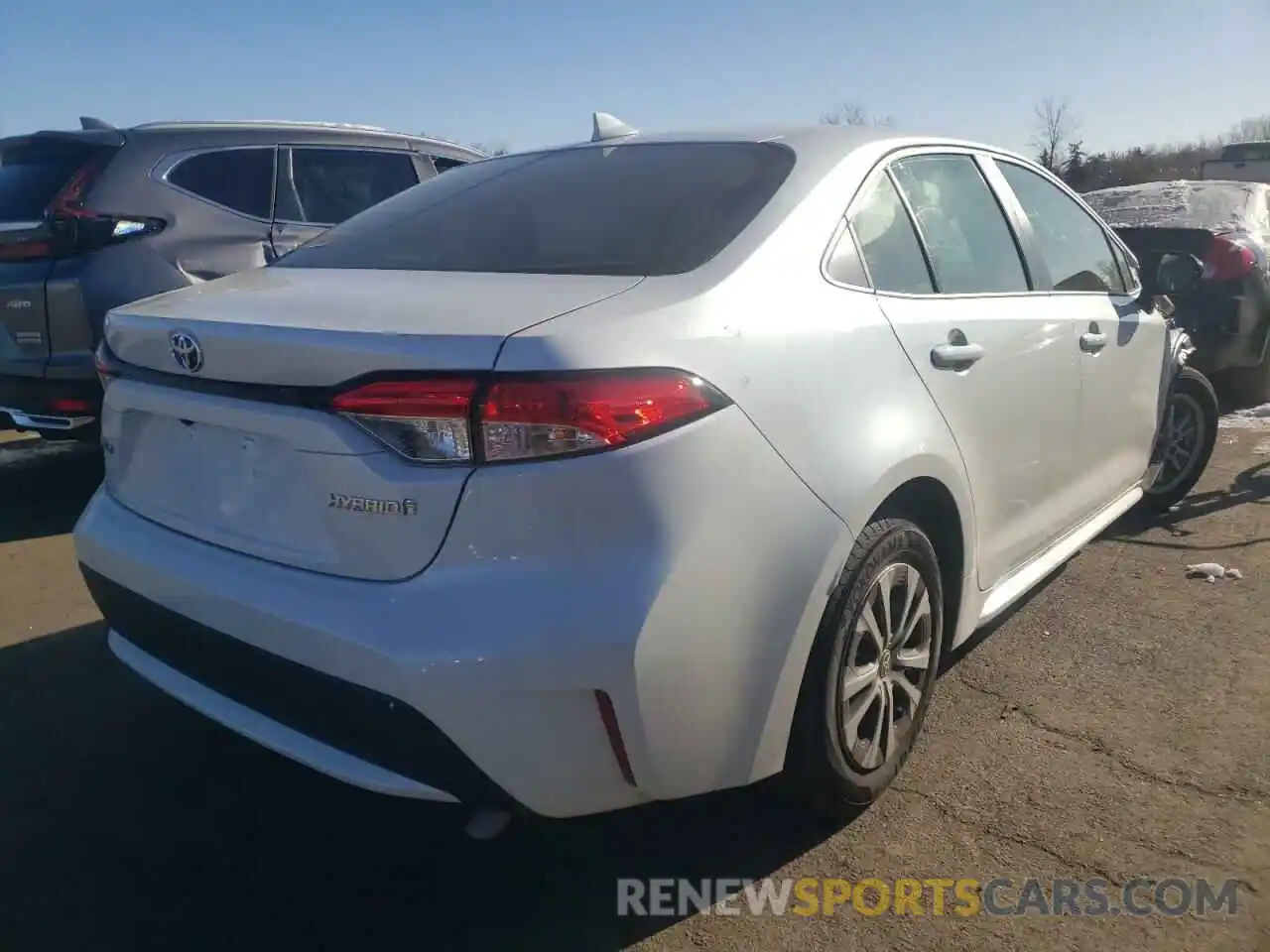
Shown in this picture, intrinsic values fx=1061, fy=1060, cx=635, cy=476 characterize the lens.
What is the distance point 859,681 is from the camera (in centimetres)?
243

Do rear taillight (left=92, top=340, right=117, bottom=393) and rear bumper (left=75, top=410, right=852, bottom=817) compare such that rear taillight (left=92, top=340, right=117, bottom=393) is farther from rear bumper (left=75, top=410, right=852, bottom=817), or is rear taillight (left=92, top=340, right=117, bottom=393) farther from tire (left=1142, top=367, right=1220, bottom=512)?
tire (left=1142, top=367, right=1220, bottom=512)

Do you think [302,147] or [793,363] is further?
[302,147]

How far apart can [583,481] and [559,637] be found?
10.6 inches

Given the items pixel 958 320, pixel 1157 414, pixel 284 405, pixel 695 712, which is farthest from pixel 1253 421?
pixel 284 405

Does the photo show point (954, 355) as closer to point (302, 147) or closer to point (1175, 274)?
point (1175, 274)

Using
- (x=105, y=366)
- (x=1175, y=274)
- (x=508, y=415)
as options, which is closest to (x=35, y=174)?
(x=105, y=366)

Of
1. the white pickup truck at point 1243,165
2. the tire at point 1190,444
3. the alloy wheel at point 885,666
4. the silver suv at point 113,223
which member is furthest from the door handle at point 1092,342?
the white pickup truck at point 1243,165

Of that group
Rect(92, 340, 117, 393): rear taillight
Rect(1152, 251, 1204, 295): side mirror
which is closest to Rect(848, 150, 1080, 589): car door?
Rect(1152, 251, 1204, 295): side mirror

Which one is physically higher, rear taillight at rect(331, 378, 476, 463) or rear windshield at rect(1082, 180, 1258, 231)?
rear windshield at rect(1082, 180, 1258, 231)

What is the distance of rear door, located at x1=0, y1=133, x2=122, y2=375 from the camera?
15.1 ft

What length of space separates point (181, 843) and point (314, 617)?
929 millimetres

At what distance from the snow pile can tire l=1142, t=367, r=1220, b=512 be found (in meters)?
2.32

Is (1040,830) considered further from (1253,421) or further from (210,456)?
(1253,421)

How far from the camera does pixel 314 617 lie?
1.92 m
